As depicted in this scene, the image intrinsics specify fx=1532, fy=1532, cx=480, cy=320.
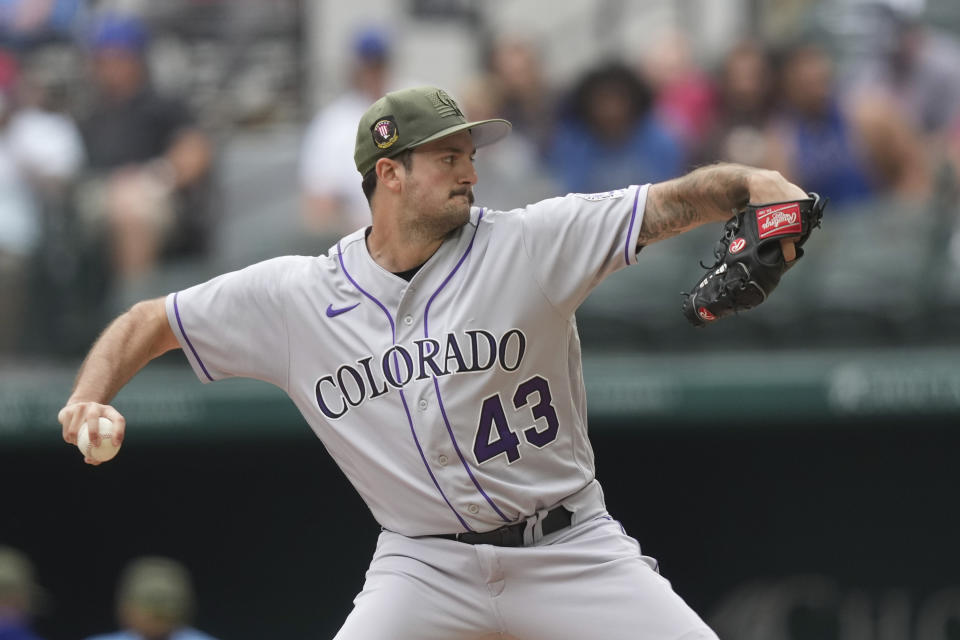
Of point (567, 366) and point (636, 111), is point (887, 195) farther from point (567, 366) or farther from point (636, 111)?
point (567, 366)

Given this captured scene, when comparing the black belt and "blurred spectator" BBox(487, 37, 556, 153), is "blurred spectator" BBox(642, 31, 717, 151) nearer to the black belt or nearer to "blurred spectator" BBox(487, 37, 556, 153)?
"blurred spectator" BBox(487, 37, 556, 153)

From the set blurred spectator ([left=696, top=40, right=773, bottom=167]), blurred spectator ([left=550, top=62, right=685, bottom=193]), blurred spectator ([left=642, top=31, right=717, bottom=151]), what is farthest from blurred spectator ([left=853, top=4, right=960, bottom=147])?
blurred spectator ([left=550, top=62, right=685, bottom=193])

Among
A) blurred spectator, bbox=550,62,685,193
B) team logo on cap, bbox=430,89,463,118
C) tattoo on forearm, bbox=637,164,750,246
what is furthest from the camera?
blurred spectator, bbox=550,62,685,193

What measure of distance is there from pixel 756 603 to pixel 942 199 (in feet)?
7.18

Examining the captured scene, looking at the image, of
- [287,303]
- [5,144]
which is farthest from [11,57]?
[287,303]

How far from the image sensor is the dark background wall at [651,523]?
756cm

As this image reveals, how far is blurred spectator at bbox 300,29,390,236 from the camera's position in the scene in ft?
23.5

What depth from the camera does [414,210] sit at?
11.6 ft

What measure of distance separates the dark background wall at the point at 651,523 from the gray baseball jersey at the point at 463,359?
3.78 meters

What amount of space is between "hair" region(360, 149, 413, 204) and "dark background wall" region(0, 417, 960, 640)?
3.76 m

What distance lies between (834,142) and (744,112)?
17.2 inches

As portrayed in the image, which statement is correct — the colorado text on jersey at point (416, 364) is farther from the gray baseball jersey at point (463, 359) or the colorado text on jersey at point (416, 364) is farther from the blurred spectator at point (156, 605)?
the blurred spectator at point (156, 605)

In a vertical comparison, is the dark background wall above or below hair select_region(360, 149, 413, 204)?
below

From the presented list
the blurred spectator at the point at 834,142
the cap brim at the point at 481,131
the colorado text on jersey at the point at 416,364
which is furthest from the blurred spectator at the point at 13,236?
the cap brim at the point at 481,131
